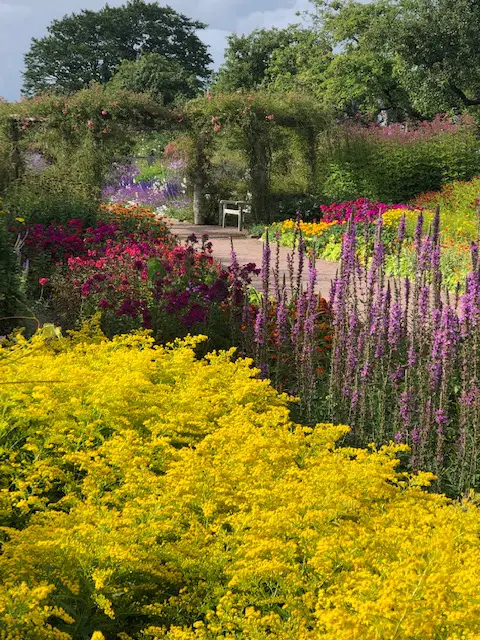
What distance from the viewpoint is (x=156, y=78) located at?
4112cm

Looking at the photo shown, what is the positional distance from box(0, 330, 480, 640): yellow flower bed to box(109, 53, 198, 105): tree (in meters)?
39.9

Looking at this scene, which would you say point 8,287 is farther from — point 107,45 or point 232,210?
point 107,45

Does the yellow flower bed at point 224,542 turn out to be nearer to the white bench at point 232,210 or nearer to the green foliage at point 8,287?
the green foliage at point 8,287

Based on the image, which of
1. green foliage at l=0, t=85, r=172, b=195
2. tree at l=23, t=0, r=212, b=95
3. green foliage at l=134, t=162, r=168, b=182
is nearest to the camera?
green foliage at l=0, t=85, r=172, b=195

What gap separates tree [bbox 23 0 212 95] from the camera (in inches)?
1838

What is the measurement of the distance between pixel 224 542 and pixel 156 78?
41.4 meters

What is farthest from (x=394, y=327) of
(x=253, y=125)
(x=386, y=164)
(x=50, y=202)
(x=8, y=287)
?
(x=386, y=164)

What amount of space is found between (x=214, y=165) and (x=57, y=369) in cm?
1515

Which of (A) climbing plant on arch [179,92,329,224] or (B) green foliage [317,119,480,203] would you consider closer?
(A) climbing plant on arch [179,92,329,224]

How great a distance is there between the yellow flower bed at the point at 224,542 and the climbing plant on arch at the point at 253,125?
46.3ft

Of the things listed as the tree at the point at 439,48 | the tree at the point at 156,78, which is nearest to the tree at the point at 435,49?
the tree at the point at 439,48

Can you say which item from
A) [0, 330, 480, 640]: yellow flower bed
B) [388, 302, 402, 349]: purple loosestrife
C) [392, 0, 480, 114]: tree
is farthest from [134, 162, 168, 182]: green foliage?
[0, 330, 480, 640]: yellow flower bed

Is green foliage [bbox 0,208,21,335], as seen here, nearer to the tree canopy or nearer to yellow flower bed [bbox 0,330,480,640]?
yellow flower bed [bbox 0,330,480,640]

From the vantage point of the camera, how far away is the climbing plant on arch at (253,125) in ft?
54.0
